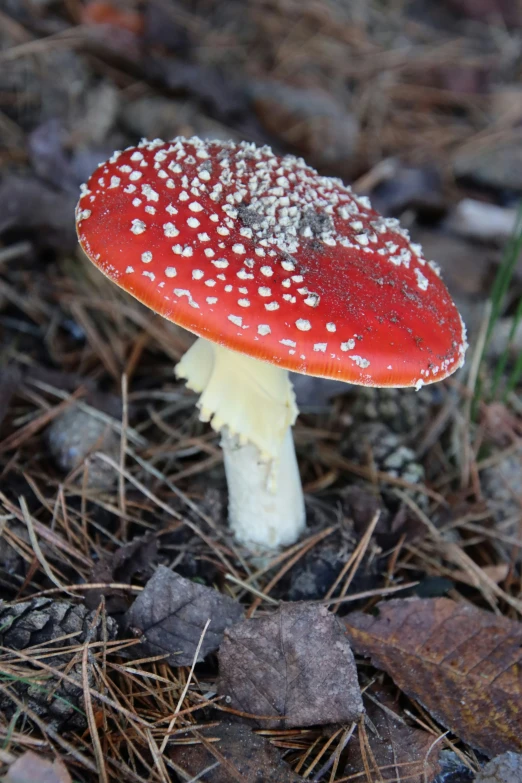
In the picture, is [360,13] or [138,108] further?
[360,13]

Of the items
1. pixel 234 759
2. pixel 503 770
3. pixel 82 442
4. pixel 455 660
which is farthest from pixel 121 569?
pixel 503 770

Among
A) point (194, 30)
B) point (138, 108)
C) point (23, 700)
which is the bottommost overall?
point (23, 700)

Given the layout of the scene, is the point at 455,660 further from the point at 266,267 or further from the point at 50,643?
the point at 266,267

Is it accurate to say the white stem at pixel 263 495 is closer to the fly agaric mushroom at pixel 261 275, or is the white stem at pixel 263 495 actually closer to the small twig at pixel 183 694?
the fly agaric mushroom at pixel 261 275

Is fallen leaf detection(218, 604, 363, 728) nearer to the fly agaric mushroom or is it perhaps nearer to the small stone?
the fly agaric mushroom

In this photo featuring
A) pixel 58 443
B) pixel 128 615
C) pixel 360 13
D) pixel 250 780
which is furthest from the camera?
pixel 360 13

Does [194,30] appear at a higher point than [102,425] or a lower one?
higher

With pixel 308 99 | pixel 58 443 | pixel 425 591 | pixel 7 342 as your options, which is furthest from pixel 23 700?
pixel 308 99

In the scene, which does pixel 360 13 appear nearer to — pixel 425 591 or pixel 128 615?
pixel 425 591
